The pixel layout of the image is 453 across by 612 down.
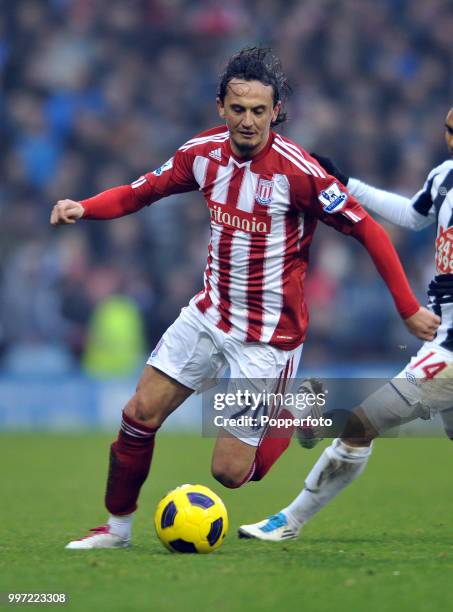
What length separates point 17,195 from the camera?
48.0 feet

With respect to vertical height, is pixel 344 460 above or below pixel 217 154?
below

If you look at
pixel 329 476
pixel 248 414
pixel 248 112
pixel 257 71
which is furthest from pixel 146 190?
pixel 329 476

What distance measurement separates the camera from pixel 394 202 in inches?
239

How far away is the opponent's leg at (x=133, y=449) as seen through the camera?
5520 mm

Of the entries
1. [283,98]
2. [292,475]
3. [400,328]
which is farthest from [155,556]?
[400,328]

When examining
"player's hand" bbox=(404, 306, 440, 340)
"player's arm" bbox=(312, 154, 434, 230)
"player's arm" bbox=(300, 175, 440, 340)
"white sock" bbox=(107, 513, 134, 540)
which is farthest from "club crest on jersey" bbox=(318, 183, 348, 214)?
"white sock" bbox=(107, 513, 134, 540)

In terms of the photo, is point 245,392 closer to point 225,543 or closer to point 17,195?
point 225,543

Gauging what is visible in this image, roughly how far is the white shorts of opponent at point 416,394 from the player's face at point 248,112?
126 cm

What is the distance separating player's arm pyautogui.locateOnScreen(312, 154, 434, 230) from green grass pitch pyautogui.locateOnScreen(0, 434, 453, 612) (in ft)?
5.09

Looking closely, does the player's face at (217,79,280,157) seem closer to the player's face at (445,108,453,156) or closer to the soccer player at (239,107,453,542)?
the soccer player at (239,107,453,542)

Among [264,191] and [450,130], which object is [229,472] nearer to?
[264,191]

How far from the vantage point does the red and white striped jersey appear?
5520 millimetres

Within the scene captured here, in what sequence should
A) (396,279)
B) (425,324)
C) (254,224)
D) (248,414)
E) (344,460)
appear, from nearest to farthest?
(425,324) → (396,279) → (254,224) → (248,414) → (344,460)

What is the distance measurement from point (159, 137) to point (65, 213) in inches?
391
